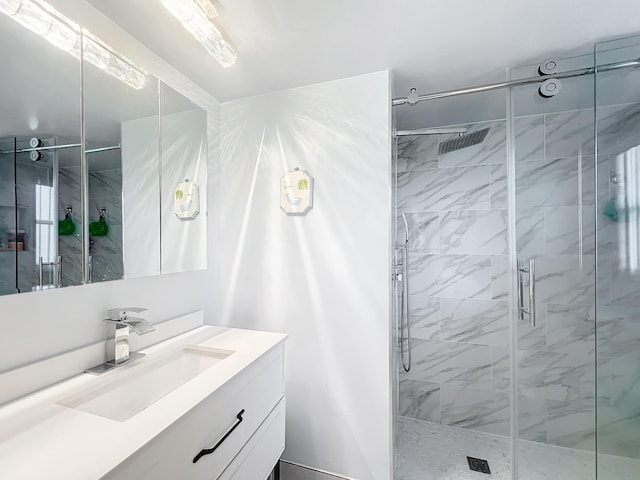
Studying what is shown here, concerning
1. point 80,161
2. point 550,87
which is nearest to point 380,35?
point 550,87

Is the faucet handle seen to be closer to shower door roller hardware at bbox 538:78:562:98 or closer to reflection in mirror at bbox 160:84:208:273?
reflection in mirror at bbox 160:84:208:273

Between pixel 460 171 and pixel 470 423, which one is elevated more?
pixel 460 171

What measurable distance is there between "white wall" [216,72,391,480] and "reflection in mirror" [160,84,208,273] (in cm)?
20

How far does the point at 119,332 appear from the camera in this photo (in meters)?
1.06

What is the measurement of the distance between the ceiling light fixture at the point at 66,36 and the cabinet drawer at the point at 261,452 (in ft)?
5.16

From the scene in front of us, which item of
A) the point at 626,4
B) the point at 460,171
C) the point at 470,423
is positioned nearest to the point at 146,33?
the point at 626,4

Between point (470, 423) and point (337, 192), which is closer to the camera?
point (337, 192)

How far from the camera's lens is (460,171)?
2.19 metres

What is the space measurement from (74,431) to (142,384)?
1.32ft

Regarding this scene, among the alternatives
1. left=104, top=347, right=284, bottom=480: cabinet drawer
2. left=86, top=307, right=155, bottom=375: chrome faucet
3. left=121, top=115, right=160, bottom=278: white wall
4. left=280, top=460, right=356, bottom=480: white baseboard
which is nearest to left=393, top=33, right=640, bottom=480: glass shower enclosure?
left=280, top=460, right=356, bottom=480: white baseboard

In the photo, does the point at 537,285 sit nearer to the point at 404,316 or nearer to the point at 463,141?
the point at 404,316

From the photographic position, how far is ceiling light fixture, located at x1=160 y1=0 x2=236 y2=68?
99cm

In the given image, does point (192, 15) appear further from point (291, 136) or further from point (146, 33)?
point (291, 136)

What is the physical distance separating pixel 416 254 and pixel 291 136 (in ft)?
4.48
